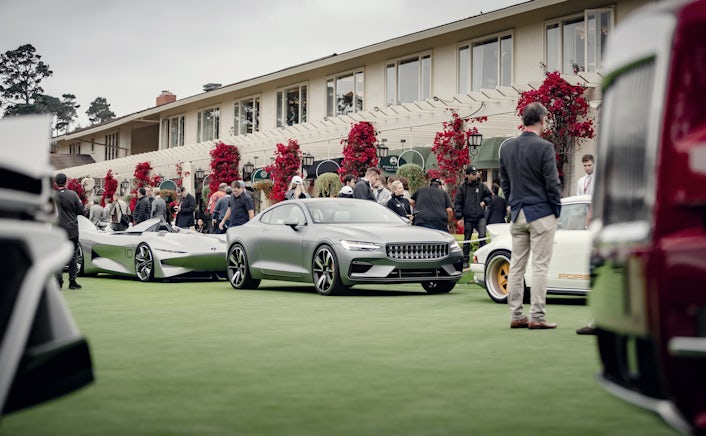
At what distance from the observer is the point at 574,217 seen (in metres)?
13.0

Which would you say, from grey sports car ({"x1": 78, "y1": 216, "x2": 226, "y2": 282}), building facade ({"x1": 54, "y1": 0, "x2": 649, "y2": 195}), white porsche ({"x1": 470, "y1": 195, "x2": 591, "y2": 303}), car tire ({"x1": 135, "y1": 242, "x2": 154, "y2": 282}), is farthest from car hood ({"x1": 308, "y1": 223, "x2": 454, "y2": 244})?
building facade ({"x1": 54, "y1": 0, "x2": 649, "y2": 195})

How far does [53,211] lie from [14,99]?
116 m

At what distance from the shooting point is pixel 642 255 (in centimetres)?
Answer: 367

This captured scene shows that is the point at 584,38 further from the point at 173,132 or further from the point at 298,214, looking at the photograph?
the point at 173,132

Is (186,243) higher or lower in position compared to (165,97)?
lower

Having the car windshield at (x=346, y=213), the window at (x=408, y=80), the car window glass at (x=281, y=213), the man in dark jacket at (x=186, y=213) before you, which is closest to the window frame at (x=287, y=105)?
the window at (x=408, y=80)

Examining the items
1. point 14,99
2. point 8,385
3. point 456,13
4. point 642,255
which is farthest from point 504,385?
point 14,99

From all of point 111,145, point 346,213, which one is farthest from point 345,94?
point 111,145

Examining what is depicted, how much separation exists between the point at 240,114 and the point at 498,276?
3510 centimetres

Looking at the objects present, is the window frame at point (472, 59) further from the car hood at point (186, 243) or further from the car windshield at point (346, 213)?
the car windshield at point (346, 213)

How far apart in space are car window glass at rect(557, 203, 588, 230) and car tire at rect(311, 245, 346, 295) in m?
3.42

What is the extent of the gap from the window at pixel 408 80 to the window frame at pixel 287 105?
20.5 ft

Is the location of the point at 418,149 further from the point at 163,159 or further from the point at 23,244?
the point at 23,244

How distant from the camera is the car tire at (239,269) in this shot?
16.9 metres
